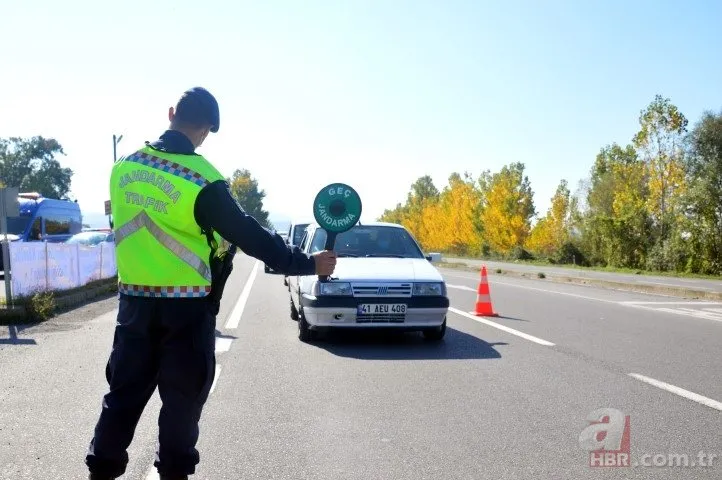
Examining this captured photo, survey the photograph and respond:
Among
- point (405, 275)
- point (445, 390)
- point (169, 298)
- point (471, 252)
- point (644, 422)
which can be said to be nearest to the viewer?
point (169, 298)

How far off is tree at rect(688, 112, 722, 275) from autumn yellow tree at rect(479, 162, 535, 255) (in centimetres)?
2039

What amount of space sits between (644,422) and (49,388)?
5.07 meters

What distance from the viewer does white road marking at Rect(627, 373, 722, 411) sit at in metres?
5.91

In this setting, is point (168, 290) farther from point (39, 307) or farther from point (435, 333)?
point (39, 307)

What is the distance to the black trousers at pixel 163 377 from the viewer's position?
287 cm

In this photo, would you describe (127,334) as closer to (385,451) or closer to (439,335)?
(385,451)

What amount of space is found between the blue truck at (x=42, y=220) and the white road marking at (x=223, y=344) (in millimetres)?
17997

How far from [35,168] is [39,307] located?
310 feet

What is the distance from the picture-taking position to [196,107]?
305 cm

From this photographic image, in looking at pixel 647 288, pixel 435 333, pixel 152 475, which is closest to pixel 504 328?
pixel 435 333

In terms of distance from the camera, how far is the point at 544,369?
7.52 m

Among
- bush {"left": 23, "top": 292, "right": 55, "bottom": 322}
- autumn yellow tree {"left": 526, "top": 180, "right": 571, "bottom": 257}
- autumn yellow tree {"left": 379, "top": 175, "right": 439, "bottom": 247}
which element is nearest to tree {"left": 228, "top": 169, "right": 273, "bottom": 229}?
autumn yellow tree {"left": 379, "top": 175, "right": 439, "bottom": 247}

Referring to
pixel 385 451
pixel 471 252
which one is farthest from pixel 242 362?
pixel 471 252

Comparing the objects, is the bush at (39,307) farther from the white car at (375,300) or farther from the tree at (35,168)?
the tree at (35,168)
